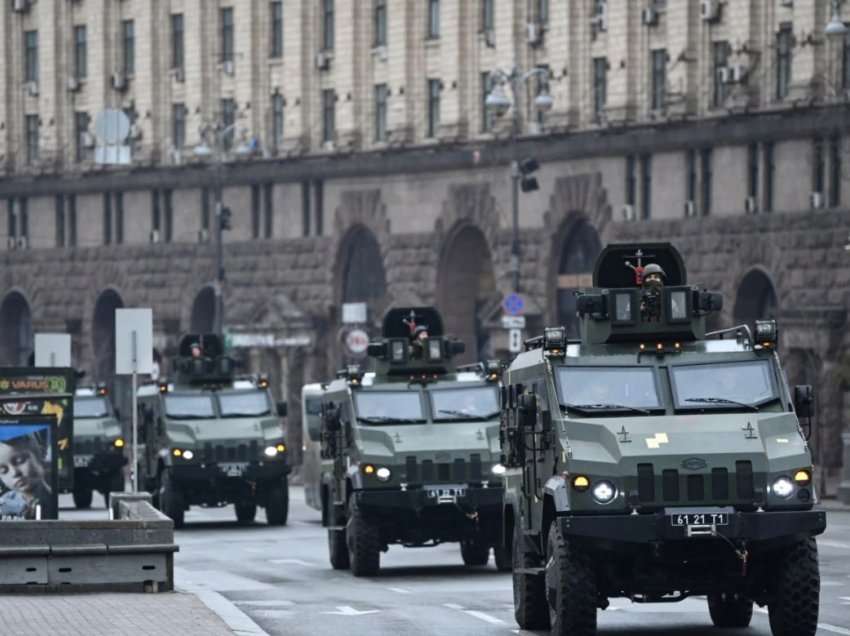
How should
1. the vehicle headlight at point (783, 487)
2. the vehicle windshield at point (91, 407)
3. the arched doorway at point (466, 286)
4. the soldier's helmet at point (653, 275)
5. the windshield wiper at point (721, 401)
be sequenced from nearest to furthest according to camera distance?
1. the vehicle headlight at point (783, 487)
2. the windshield wiper at point (721, 401)
3. the soldier's helmet at point (653, 275)
4. the vehicle windshield at point (91, 407)
5. the arched doorway at point (466, 286)

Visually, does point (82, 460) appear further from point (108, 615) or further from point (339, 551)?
point (108, 615)

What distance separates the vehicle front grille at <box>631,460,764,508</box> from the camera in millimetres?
18516

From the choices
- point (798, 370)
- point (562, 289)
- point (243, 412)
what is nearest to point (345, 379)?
point (243, 412)

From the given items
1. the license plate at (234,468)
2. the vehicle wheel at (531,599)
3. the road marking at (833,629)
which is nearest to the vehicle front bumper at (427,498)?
the vehicle wheel at (531,599)

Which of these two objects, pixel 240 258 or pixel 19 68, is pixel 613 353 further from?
pixel 19 68

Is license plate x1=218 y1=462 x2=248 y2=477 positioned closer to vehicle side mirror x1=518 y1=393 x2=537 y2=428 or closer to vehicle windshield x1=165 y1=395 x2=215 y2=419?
vehicle windshield x1=165 y1=395 x2=215 y2=419

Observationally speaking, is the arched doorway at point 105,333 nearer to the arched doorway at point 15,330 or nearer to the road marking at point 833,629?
the arched doorway at point 15,330

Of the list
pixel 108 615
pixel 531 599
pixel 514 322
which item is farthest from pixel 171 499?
pixel 531 599

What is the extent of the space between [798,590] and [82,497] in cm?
3195

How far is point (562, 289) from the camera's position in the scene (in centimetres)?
6081

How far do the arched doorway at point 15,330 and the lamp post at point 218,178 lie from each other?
32.1 feet

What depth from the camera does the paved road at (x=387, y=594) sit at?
21.6 metres

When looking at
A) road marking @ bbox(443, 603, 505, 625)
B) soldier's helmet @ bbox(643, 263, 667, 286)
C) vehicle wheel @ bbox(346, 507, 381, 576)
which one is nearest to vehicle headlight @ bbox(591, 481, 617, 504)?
soldier's helmet @ bbox(643, 263, 667, 286)

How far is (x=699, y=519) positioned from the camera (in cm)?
1834
